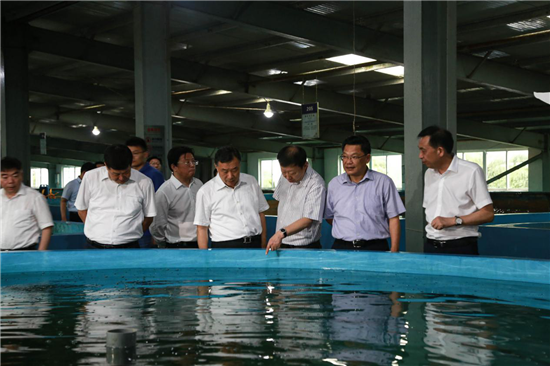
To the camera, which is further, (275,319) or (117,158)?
(117,158)

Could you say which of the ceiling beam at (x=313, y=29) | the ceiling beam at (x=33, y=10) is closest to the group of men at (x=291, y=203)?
the ceiling beam at (x=313, y=29)

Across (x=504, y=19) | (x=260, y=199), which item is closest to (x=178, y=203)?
(x=260, y=199)

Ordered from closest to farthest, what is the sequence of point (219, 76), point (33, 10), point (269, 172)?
point (33, 10), point (219, 76), point (269, 172)

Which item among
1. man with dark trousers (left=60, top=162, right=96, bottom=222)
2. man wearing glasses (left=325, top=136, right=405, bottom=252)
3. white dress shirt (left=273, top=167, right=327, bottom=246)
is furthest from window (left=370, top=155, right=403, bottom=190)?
man wearing glasses (left=325, top=136, right=405, bottom=252)

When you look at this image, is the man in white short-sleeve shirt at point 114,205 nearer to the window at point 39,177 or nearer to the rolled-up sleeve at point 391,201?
the rolled-up sleeve at point 391,201

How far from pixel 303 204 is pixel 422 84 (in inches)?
90.6

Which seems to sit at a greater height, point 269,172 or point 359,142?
point 269,172

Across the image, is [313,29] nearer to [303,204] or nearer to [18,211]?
[303,204]

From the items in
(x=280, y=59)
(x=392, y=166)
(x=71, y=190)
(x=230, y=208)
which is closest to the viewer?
(x=230, y=208)

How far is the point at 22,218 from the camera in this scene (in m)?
4.64

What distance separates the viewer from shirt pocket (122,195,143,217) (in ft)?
15.2

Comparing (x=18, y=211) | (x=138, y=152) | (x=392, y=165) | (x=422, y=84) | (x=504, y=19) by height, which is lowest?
(x=18, y=211)

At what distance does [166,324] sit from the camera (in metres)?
3.02

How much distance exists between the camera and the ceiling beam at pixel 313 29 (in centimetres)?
920
